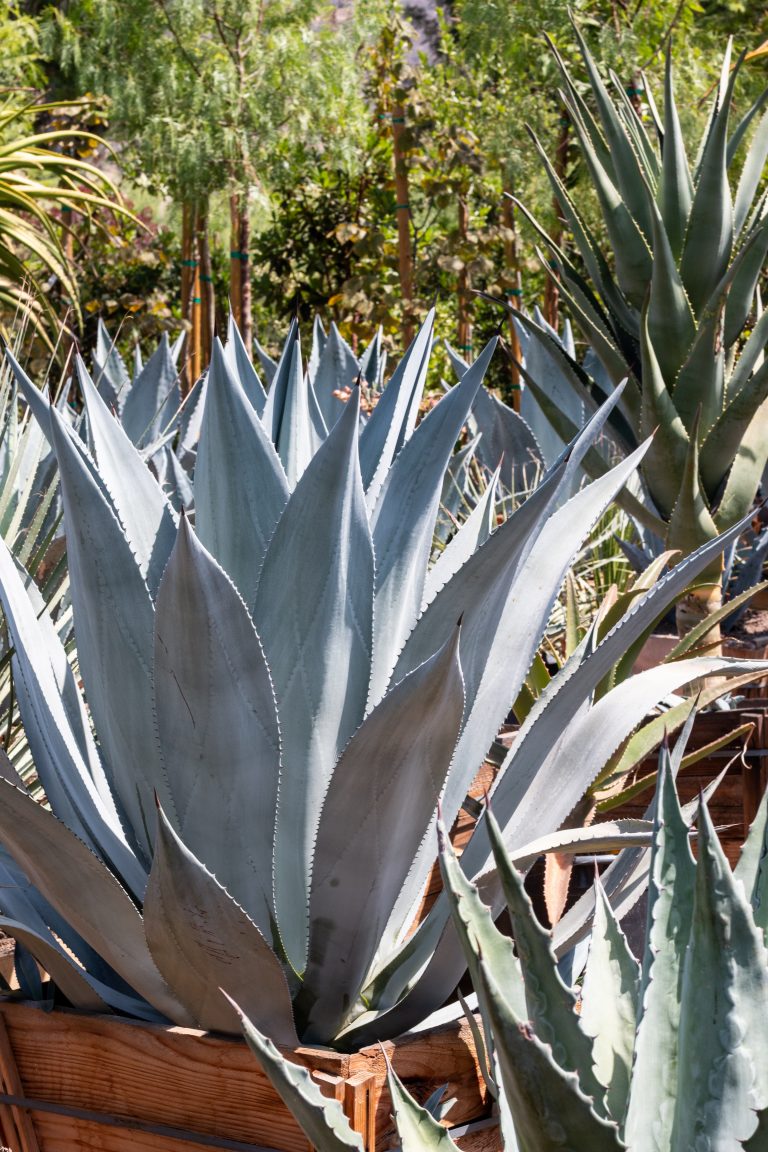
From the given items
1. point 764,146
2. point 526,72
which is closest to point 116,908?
point 764,146

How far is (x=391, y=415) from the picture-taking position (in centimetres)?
134

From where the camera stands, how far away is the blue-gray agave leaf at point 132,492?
121 cm

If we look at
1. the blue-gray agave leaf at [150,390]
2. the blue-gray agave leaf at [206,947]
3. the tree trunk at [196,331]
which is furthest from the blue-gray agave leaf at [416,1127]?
the tree trunk at [196,331]

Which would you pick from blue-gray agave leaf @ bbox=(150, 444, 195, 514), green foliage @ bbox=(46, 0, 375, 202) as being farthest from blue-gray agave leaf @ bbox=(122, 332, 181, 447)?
green foliage @ bbox=(46, 0, 375, 202)

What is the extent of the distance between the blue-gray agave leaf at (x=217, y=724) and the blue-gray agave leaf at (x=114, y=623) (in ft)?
0.19

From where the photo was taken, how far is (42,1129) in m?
1.16

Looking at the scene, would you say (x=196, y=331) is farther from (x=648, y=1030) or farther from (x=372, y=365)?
(x=648, y=1030)

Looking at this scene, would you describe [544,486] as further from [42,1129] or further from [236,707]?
[42,1129]

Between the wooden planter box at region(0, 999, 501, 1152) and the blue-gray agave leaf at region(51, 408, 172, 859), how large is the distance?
0.18 meters

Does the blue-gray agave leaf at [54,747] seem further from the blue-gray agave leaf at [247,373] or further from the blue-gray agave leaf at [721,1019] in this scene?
the blue-gray agave leaf at [721,1019]

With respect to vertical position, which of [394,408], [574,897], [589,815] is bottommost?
[574,897]

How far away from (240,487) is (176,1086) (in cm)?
52

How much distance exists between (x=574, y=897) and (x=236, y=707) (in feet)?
2.84

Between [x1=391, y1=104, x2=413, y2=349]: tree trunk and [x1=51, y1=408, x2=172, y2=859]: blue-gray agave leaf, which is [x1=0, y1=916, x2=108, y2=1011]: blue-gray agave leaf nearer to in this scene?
[x1=51, y1=408, x2=172, y2=859]: blue-gray agave leaf
